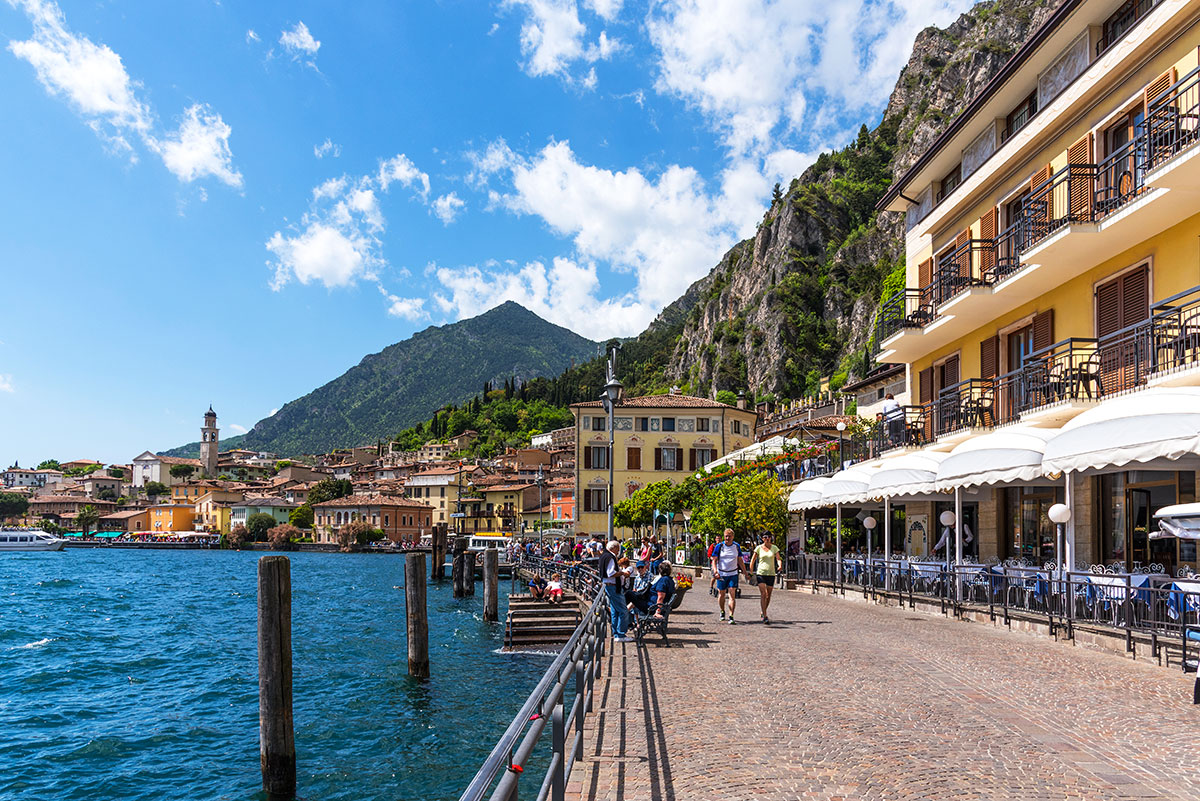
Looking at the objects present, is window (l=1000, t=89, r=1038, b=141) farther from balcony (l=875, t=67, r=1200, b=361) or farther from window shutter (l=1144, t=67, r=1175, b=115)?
window shutter (l=1144, t=67, r=1175, b=115)

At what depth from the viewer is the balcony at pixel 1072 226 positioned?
14742mm

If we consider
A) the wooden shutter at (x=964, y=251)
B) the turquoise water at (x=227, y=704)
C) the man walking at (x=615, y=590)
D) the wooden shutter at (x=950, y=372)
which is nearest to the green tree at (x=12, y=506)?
the turquoise water at (x=227, y=704)

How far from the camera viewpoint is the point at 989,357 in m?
23.2

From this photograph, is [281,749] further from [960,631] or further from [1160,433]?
[1160,433]

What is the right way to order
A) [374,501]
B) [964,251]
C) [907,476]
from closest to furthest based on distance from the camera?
[907,476] < [964,251] < [374,501]

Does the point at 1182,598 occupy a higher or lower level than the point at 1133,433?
lower

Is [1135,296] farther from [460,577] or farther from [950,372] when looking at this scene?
[460,577]

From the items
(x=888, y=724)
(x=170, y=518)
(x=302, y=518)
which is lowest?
(x=170, y=518)

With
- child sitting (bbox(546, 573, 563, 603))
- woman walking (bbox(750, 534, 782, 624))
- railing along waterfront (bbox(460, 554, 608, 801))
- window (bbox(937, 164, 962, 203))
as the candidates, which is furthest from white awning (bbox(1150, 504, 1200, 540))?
child sitting (bbox(546, 573, 563, 603))

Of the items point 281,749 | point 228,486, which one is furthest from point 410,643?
point 228,486

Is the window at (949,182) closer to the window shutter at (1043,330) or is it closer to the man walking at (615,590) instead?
the window shutter at (1043,330)

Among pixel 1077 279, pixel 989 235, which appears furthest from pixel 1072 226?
pixel 989 235

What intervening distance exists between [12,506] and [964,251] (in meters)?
182

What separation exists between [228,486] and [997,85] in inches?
6230
